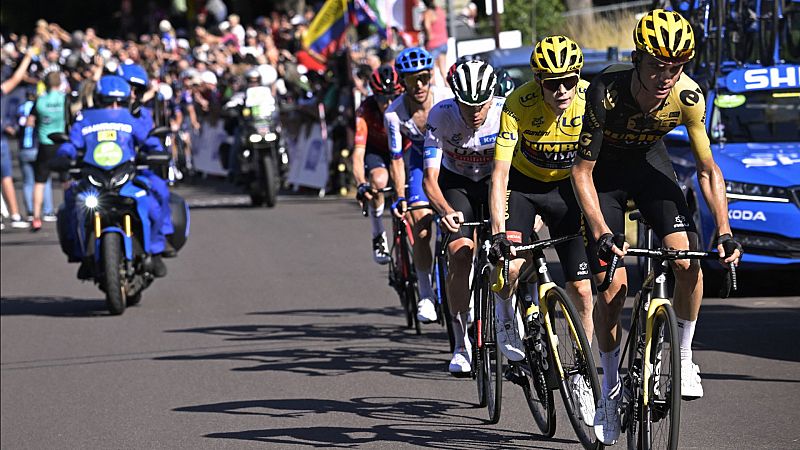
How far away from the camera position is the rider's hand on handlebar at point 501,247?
7414 mm

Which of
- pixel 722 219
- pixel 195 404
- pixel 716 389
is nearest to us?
pixel 722 219

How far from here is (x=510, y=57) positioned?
19.9 meters

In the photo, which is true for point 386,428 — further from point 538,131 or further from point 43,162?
point 43,162

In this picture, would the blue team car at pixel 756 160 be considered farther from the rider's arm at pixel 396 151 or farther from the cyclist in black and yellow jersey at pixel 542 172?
the cyclist in black and yellow jersey at pixel 542 172

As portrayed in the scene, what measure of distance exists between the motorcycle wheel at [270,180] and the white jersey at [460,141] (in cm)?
1411

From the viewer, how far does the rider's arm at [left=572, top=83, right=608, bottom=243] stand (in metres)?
7.04

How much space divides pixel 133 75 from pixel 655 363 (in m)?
9.40

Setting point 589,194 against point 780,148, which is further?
point 780,148

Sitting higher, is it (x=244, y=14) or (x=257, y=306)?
(x=244, y=14)

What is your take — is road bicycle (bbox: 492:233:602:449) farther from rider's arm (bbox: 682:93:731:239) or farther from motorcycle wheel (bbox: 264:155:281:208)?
motorcycle wheel (bbox: 264:155:281:208)

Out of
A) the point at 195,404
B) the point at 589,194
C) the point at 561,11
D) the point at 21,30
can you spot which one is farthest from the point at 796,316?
the point at 21,30

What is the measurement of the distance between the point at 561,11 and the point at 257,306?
19567 millimetres

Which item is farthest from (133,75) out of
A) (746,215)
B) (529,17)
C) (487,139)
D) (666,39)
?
(529,17)

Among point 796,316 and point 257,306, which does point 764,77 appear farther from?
point 257,306
